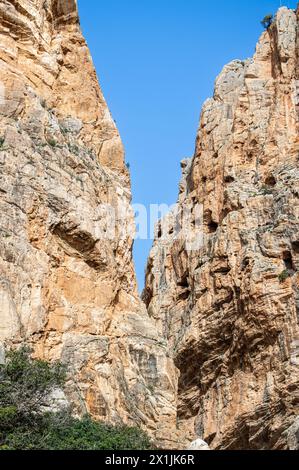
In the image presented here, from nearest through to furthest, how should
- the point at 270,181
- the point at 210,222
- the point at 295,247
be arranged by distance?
the point at 295,247, the point at 270,181, the point at 210,222

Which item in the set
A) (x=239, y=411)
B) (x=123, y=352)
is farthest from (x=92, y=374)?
(x=239, y=411)

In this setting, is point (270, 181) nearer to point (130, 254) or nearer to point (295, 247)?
point (295, 247)

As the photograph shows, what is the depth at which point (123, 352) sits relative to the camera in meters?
44.4

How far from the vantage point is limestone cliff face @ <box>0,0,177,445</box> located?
132ft

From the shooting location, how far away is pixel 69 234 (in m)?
43.5

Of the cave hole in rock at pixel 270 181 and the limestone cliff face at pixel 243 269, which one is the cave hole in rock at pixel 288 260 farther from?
the cave hole in rock at pixel 270 181

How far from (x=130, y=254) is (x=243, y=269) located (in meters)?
5.73

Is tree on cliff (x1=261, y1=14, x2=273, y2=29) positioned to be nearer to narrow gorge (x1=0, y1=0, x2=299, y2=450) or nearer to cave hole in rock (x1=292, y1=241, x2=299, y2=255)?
narrow gorge (x1=0, y1=0, x2=299, y2=450)

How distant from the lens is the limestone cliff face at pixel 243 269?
43719mm

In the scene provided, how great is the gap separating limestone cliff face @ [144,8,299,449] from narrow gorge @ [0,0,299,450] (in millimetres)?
76

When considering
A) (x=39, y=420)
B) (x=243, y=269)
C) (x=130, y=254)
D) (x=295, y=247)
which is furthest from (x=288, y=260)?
(x=39, y=420)

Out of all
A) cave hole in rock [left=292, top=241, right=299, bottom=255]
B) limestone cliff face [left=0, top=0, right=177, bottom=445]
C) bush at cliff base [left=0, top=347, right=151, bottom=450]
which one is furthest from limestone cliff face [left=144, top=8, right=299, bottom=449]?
bush at cliff base [left=0, top=347, right=151, bottom=450]
